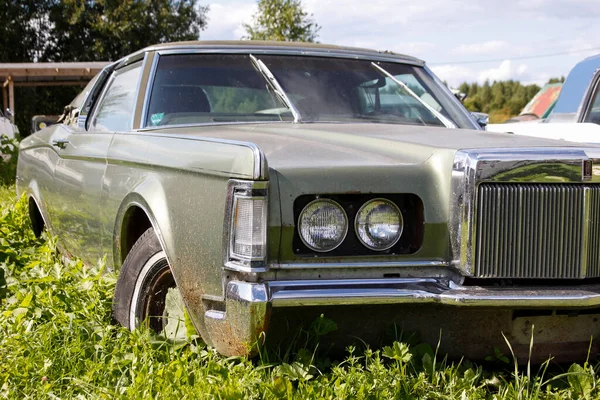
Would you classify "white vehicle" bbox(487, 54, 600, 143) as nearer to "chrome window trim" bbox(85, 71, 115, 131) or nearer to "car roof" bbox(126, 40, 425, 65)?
"car roof" bbox(126, 40, 425, 65)

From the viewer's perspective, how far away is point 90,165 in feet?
11.8

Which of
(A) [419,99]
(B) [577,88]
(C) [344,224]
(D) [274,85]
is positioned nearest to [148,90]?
(D) [274,85]

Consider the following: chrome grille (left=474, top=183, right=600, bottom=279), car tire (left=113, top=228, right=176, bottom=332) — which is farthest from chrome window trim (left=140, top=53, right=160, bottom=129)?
chrome grille (left=474, top=183, right=600, bottom=279)

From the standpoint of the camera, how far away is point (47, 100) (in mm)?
31000

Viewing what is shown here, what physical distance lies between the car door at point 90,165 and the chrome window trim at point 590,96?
408cm

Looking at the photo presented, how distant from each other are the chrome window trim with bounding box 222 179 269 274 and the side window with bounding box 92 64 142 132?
4.45 ft

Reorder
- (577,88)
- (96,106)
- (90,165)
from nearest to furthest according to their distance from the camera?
(90,165) → (96,106) → (577,88)

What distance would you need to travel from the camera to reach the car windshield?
3.47 metres

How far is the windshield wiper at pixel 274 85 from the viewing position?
3.48 metres

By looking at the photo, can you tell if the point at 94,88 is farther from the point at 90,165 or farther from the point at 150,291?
the point at 150,291

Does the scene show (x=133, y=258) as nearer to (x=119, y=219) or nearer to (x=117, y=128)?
(x=119, y=219)

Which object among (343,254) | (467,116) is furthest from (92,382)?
(467,116)

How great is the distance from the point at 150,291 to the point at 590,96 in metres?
4.85

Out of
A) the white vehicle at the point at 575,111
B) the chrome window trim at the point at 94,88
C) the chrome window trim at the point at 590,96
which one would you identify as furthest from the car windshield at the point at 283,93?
the chrome window trim at the point at 590,96
